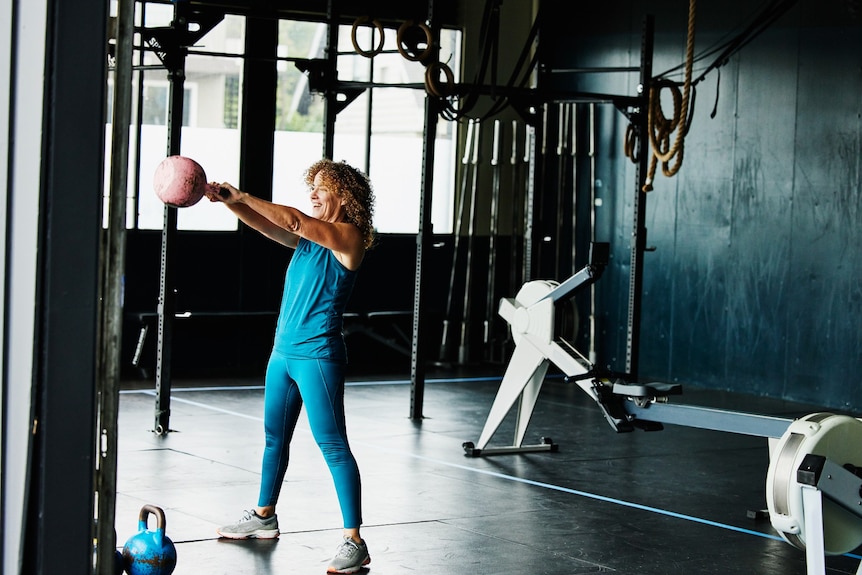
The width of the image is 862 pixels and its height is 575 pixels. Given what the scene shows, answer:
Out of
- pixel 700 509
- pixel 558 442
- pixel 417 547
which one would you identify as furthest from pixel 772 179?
pixel 417 547

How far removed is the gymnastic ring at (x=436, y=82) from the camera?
696cm

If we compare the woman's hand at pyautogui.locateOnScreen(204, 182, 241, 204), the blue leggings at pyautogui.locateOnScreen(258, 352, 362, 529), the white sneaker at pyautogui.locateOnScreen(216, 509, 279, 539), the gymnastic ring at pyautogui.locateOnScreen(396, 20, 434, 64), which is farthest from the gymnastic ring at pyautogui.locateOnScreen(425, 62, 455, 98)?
the woman's hand at pyautogui.locateOnScreen(204, 182, 241, 204)

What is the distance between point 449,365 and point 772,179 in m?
3.10

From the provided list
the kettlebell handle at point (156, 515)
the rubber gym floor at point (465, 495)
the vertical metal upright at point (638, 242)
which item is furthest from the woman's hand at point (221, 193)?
the vertical metal upright at point (638, 242)

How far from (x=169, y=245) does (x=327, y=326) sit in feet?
8.81

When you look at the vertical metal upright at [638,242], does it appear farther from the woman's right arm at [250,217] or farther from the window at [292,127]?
the woman's right arm at [250,217]

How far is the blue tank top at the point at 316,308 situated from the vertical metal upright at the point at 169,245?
2.46m

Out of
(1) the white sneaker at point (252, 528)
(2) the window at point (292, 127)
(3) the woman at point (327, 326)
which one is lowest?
(1) the white sneaker at point (252, 528)

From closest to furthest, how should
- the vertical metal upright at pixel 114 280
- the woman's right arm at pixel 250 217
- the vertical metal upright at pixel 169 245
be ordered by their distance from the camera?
1. the vertical metal upright at pixel 114 280
2. the woman's right arm at pixel 250 217
3. the vertical metal upright at pixel 169 245

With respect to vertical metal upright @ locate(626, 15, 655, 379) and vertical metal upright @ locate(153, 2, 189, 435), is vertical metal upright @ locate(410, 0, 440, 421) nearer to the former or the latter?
vertical metal upright @ locate(626, 15, 655, 379)

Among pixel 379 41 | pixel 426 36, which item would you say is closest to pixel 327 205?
pixel 379 41

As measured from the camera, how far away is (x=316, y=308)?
407 centimetres

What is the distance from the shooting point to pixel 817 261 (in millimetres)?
8430

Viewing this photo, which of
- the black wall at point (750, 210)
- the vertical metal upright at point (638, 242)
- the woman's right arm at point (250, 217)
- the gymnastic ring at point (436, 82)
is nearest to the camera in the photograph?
the woman's right arm at point (250, 217)
